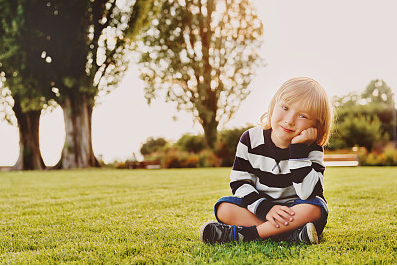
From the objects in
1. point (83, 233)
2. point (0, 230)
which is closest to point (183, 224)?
point (83, 233)

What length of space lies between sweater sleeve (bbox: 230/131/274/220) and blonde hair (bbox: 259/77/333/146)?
1.13 ft

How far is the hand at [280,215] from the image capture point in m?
2.81

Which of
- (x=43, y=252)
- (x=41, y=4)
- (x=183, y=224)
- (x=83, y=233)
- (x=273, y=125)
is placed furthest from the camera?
(x=41, y=4)

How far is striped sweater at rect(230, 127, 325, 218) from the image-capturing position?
9.27ft

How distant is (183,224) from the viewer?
381 cm

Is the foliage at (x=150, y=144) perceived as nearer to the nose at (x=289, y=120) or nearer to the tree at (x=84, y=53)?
the tree at (x=84, y=53)

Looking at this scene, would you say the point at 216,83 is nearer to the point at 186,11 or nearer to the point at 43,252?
the point at 186,11

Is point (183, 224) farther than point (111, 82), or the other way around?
point (111, 82)

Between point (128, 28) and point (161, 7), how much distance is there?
3.27 m

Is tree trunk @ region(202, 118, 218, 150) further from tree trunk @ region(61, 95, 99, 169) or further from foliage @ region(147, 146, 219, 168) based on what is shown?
tree trunk @ region(61, 95, 99, 169)

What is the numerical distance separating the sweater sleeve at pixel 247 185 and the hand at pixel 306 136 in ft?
1.29

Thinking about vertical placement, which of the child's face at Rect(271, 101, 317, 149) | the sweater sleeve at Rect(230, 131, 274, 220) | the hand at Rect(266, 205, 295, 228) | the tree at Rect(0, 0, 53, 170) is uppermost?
the tree at Rect(0, 0, 53, 170)

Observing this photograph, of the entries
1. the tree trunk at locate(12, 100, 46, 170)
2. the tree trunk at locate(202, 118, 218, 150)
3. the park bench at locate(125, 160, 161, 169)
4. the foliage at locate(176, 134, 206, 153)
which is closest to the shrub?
the tree trunk at locate(202, 118, 218, 150)

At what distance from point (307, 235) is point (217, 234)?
617mm
